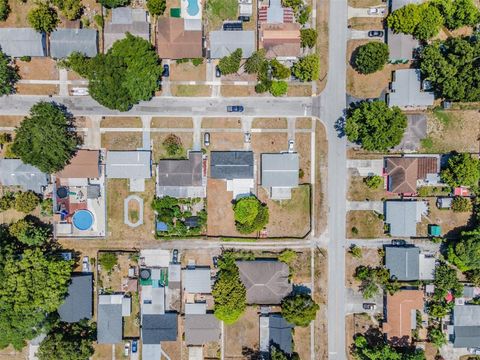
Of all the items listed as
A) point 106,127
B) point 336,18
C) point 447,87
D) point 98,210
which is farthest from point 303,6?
point 98,210

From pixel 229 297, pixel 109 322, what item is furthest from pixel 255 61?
pixel 109 322

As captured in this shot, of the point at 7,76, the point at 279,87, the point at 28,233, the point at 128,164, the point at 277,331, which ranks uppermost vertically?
the point at 7,76

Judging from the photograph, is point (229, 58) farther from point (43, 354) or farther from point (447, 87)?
point (43, 354)

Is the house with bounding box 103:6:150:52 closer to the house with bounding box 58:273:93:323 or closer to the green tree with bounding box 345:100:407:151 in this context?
the green tree with bounding box 345:100:407:151

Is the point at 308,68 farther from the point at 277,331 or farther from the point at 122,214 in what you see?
the point at 277,331

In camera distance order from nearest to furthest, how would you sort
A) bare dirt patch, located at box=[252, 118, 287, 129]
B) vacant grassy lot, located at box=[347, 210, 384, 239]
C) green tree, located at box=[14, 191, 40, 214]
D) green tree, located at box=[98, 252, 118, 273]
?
green tree, located at box=[14, 191, 40, 214], green tree, located at box=[98, 252, 118, 273], bare dirt patch, located at box=[252, 118, 287, 129], vacant grassy lot, located at box=[347, 210, 384, 239]

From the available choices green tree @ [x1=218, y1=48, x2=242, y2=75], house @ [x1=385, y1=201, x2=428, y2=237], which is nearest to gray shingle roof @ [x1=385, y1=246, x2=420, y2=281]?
house @ [x1=385, y1=201, x2=428, y2=237]
